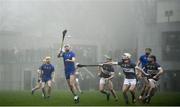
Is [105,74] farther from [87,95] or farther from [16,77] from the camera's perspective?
[16,77]

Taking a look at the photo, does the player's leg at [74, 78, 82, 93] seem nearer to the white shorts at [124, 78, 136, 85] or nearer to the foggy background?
the foggy background

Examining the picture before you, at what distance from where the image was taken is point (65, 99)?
7.73 metres

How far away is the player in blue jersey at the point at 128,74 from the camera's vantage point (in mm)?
7664

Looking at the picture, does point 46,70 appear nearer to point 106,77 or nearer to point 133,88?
point 106,77

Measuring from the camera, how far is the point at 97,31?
7.64 m

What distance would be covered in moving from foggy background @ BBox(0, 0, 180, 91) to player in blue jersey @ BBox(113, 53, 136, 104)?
Answer: 102mm

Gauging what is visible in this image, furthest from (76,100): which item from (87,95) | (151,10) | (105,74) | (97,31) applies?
(151,10)

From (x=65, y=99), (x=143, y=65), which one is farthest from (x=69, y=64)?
(x=143, y=65)

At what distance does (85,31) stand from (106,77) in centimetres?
88

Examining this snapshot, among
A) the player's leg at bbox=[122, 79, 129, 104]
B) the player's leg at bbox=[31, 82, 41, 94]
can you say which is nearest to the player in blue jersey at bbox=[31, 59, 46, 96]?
the player's leg at bbox=[31, 82, 41, 94]

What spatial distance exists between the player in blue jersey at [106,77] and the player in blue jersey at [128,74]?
172 mm

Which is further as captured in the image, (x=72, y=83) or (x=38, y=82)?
(x=38, y=82)

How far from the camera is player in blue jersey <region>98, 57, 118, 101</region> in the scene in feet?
25.3

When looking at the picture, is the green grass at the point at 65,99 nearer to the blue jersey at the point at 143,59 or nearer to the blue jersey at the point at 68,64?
the blue jersey at the point at 68,64
